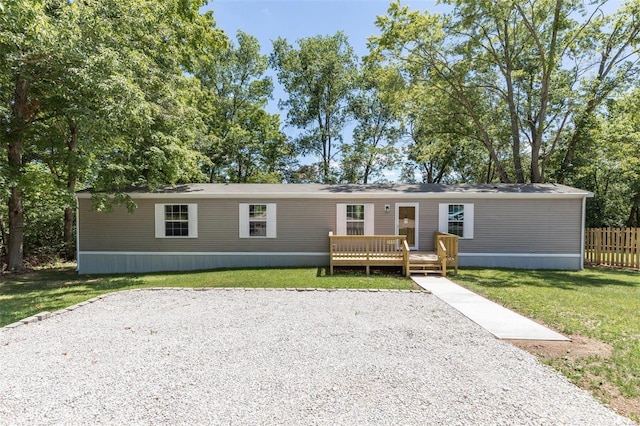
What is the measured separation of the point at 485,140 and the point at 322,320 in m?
15.3

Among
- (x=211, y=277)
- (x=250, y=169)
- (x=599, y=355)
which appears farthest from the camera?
(x=250, y=169)

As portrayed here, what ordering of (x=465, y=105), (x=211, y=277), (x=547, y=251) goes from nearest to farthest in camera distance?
A: (x=211, y=277) < (x=547, y=251) < (x=465, y=105)

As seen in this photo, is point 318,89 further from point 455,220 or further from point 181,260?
point 181,260

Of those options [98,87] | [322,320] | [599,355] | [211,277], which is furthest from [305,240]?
[599,355]

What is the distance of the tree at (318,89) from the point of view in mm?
23734

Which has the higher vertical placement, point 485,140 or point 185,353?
point 485,140

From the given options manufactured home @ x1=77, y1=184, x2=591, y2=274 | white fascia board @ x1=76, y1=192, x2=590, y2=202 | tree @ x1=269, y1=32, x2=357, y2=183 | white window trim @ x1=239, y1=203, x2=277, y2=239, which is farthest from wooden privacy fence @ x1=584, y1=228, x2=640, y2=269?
tree @ x1=269, y1=32, x2=357, y2=183

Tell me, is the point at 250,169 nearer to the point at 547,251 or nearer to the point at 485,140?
the point at 485,140

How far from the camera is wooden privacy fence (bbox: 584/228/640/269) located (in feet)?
37.1

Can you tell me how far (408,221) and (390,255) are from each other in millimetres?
2147

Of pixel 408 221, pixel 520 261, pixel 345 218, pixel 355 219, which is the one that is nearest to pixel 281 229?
pixel 345 218

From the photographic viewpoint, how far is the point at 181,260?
11.0 metres

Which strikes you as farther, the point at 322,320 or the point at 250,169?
the point at 250,169

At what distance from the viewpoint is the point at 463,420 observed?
2.54 meters
